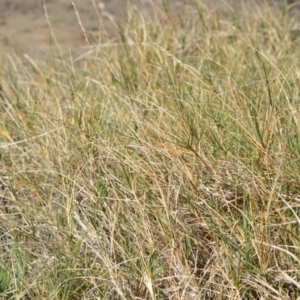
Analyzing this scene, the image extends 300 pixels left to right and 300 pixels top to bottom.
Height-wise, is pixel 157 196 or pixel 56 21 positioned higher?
pixel 157 196

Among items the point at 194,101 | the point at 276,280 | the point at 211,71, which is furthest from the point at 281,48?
the point at 276,280

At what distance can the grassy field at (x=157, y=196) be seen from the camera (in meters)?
2.37

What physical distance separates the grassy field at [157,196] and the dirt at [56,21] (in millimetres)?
1588

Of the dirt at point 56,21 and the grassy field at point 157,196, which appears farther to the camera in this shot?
the dirt at point 56,21

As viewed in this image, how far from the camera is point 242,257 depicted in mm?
2346

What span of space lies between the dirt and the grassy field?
62.5 inches

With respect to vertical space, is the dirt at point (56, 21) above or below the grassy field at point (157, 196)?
below

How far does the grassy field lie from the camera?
237 centimetres

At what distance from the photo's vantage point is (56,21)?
527cm

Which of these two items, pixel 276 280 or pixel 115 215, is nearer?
pixel 276 280

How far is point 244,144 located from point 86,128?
1.85 ft

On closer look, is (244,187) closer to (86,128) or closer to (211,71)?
(86,128)

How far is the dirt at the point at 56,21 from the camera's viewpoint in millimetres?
4801

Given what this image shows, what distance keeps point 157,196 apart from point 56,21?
2909 mm
